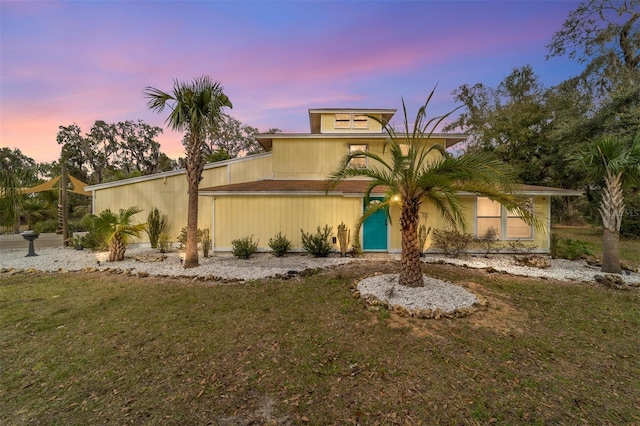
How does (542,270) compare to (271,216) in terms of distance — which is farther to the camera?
(271,216)

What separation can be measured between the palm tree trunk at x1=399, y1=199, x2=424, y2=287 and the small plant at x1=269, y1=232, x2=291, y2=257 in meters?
5.25

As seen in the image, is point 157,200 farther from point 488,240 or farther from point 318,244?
point 488,240

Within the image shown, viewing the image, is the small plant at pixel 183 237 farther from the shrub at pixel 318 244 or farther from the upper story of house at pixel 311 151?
the upper story of house at pixel 311 151

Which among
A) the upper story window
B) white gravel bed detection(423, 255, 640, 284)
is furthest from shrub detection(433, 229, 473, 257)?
the upper story window

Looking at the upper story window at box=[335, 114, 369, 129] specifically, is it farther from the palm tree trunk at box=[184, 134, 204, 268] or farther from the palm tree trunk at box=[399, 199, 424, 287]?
the palm tree trunk at box=[399, 199, 424, 287]

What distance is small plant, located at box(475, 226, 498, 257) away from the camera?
33.2 feet

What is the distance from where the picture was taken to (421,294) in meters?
5.27

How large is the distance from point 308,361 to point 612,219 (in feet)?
32.4

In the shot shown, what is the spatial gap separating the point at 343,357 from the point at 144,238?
39.5 feet

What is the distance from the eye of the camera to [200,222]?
1211 centimetres

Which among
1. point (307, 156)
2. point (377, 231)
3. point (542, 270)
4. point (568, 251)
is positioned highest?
point (307, 156)

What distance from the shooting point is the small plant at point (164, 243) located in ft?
35.0

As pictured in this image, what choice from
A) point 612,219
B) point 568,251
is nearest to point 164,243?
point 612,219

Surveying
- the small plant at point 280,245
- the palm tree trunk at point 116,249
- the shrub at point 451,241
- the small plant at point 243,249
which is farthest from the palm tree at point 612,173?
the palm tree trunk at point 116,249
